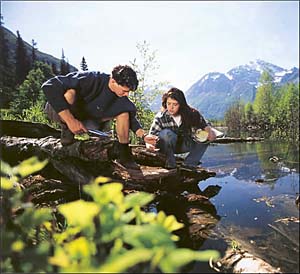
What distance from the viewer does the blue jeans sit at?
15.3 ft

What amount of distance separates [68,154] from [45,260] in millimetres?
3427

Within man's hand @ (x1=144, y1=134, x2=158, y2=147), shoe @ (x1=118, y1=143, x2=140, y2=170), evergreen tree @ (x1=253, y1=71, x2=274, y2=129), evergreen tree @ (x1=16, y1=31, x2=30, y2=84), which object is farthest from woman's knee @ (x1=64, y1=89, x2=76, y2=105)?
evergreen tree @ (x1=253, y1=71, x2=274, y2=129)

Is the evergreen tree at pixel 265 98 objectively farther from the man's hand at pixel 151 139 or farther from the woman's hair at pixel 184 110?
the man's hand at pixel 151 139

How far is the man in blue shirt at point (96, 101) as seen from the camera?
3643 mm

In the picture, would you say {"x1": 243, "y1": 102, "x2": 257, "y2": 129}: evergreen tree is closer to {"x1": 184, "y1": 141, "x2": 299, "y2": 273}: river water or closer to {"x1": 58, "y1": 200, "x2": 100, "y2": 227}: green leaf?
{"x1": 184, "y1": 141, "x2": 299, "y2": 273}: river water

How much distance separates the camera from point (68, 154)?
13.6 feet

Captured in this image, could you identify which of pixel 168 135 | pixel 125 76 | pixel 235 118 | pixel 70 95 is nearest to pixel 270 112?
pixel 235 118

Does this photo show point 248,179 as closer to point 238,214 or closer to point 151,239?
point 238,214

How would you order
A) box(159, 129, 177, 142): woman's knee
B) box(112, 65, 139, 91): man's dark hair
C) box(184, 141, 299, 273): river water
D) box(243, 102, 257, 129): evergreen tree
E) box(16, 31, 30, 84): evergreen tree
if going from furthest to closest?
box(243, 102, 257, 129): evergreen tree → box(16, 31, 30, 84): evergreen tree → box(159, 129, 177, 142): woman's knee → box(112, 65, 139, 91): man's dark hair → box(184, 141, 299, 273): river water

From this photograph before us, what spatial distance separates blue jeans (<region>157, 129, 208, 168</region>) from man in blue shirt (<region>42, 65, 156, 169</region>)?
55 centimetres

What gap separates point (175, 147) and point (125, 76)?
179 cm

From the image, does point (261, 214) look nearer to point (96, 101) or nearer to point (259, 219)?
point (259, 219)

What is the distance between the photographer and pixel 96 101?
4.02m

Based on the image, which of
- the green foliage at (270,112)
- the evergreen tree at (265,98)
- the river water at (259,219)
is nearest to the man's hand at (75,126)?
the river water at (259,219)
